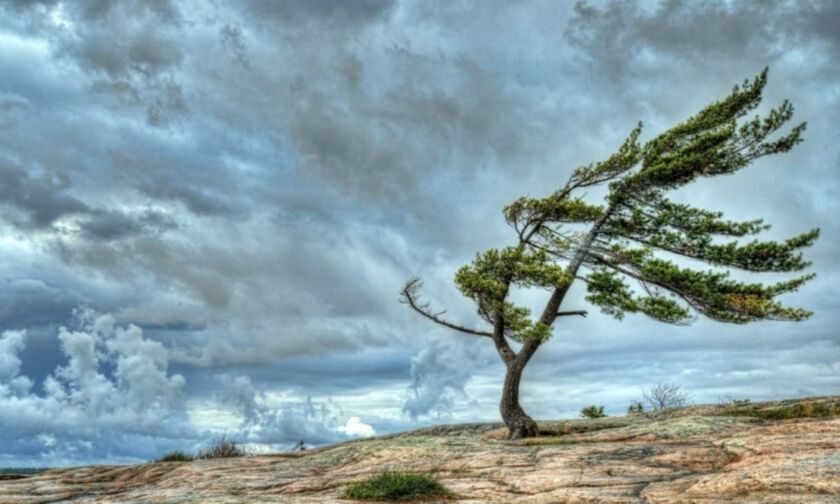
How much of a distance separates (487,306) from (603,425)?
584 cm

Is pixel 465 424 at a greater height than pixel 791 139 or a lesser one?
lesser

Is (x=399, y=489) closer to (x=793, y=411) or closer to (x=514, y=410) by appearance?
(x=514, y=410)

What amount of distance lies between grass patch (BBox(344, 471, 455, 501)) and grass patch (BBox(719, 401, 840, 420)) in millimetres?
14268

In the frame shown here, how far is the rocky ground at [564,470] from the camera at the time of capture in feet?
33.8

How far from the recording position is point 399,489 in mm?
12250

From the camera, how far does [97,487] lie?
769 inches

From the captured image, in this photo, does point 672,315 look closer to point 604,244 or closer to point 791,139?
point 604,244

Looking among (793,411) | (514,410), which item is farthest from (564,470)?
(793,411)

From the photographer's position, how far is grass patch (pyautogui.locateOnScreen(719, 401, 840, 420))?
22594mm

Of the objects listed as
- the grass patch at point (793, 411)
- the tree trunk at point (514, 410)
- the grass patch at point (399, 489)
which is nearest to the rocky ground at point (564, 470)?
the grass patch at point (793, 411)

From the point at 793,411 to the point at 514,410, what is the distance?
29.6ft

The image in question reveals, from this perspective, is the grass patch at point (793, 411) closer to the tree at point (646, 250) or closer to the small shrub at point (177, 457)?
the tree at point (646, 250)

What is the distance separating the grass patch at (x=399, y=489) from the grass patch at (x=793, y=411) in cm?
1427

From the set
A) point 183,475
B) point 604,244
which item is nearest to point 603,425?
point 604,244
